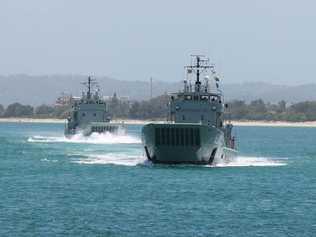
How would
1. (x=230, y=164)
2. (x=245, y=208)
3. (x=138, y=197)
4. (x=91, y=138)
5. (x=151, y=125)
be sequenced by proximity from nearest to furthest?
(x=245, y=208) → (x=138, y=197) → (x=151, y=125) → (x=230, y=164) → (x=91, y=138)

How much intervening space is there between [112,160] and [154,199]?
44336 millimetres

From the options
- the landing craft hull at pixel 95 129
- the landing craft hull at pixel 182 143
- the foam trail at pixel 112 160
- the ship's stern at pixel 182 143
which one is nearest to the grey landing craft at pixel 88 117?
the landing craft hull at pixel 95 129

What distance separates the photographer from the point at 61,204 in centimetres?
6781

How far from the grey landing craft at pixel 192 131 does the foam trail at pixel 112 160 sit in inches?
221

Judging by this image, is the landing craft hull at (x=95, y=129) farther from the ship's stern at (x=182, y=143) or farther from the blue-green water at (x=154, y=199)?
the ship's stern at (x=182, y=143)

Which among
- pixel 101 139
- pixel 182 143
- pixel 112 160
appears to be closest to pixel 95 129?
pixel 101 139

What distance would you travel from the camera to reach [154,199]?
7200 centimetres

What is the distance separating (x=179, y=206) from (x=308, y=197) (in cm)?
1175

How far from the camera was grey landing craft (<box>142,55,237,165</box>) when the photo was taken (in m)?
96.4

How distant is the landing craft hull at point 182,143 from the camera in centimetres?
9631

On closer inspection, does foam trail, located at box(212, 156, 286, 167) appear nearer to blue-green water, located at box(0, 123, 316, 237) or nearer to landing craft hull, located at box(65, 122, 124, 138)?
blue-green water, located at box(0, 123, 316, 237)

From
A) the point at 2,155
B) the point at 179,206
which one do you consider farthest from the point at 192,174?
the point at 2,155

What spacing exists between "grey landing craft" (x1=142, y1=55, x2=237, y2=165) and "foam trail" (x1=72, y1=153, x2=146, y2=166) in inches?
221

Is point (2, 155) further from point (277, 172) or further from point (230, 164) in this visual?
point (277, 172)
